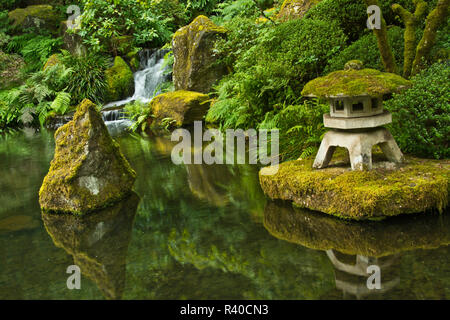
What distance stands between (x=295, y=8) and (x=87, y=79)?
7910 millimetres

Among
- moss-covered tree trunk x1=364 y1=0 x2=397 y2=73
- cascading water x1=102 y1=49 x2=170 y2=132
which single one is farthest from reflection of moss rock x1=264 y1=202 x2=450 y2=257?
cascading water x1=102 y1=49 x2=170 y2=132

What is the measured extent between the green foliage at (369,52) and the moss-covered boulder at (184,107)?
433 centimetres

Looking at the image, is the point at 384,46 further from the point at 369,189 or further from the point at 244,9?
Result: the point at 244,9

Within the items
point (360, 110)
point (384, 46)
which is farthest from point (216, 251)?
point (384, 46)

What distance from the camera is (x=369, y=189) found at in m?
4.15

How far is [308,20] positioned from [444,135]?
3996mm

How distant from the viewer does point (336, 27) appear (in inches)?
299

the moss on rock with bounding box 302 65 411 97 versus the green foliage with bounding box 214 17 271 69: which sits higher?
the green foliage with bounding box 214 17 271 69

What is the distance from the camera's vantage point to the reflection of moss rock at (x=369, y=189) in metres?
4.12

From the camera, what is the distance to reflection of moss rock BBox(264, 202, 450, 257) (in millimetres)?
3688

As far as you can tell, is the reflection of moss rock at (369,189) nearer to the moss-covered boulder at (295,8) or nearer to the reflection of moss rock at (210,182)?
the reflection of moss rock at (210,182)

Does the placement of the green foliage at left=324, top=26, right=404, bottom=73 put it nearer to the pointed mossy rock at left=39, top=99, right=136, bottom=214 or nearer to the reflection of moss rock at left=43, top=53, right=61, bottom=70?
the pointed mossy rock at left=39, top=99, right=136, bottom=214

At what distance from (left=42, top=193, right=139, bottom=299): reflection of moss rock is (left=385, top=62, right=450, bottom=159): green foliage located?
3327 mm
